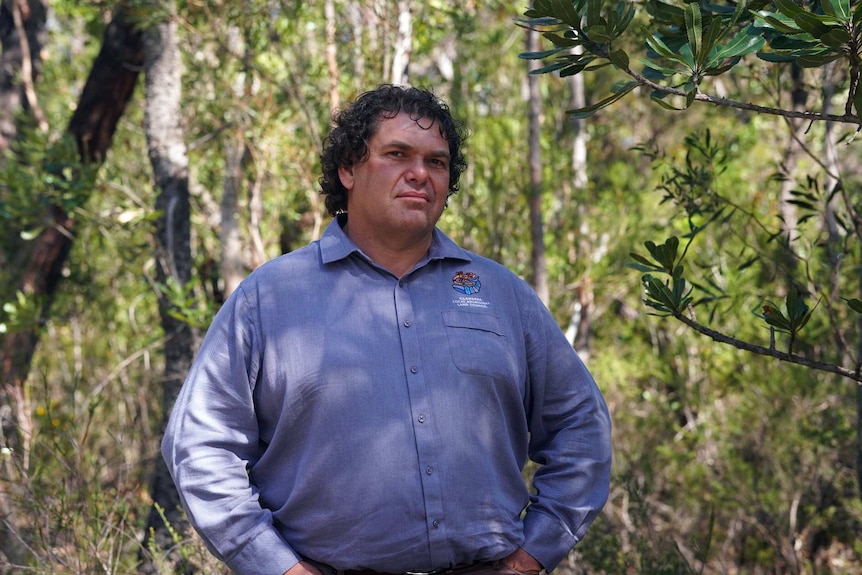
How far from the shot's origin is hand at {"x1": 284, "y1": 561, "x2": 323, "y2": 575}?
2.68 meters

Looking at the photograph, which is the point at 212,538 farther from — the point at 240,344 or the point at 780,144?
the point at 780,144

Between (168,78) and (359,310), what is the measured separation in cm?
395

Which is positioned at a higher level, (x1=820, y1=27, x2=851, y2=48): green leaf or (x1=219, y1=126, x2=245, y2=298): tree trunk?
(x1=820, y1=27, x2=851, y2=48): green leaf

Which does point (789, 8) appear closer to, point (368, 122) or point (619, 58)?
Result: point (619, 58)

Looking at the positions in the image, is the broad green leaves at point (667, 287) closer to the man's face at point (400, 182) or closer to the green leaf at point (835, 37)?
the man's face at point (400, 182)

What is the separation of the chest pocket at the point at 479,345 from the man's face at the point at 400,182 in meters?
0.29

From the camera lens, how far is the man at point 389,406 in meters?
2.70

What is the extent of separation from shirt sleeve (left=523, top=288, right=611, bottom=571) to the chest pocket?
0.17 meters

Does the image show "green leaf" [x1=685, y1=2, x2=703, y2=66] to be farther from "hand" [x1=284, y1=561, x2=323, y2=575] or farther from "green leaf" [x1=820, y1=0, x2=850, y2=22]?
"hand" [x1=284, y1=561, x2=323, y2=575]

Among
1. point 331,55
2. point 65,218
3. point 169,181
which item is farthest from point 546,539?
point 65,218

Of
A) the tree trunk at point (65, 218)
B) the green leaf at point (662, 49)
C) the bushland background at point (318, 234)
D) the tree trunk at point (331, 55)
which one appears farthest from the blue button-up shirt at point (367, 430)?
the tree trunk at point (65, 218)

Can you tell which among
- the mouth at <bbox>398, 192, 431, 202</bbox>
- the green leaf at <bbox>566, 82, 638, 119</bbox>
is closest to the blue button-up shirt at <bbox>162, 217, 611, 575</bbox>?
the mouth at <bbox>398, 192, 431, 202</bbox>

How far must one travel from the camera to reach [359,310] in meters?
2.89

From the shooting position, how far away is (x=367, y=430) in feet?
8.96
